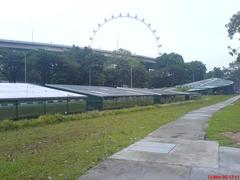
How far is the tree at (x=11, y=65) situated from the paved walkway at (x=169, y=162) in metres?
58.6

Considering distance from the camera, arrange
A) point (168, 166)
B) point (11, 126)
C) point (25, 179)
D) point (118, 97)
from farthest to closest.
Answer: point (118, 97) < point (11, 126) < point (168, 166) < point (25, 179)

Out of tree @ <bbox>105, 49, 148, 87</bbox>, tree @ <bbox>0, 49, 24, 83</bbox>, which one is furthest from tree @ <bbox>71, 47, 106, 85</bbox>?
tree @ <bbox>105, 49, 148, 87</bbox>

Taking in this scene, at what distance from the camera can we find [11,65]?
68.4 metres

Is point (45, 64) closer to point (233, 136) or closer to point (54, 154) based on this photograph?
point (233, 136)

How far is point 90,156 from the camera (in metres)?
8.77

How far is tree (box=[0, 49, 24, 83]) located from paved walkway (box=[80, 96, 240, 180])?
58.6 metres

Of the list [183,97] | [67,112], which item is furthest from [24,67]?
[67,112]

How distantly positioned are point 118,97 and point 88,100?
14.9 feet

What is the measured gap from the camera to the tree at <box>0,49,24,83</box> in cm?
6538

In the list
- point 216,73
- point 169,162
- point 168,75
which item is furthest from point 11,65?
point 216,73

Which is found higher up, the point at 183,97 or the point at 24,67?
the point at 24,67

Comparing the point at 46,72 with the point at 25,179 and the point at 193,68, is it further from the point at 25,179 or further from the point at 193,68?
the point at 193,68

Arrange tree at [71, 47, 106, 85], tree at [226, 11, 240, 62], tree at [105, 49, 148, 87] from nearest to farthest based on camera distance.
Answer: tree at [226, 11, 240, 62] < tree at [71, 47, 106, 85] < tree at [105, 49, 148, 87]

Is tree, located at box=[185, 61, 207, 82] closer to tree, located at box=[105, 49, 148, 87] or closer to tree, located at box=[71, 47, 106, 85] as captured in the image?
tree, located at box=[105, 49, 148, 87]
